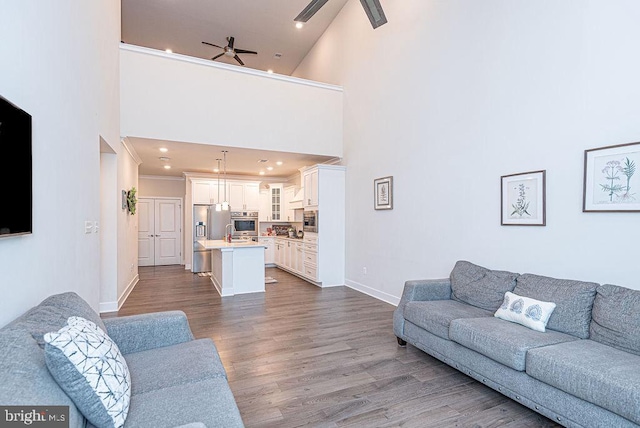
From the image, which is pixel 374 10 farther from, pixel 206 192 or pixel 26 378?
pixel 206 192

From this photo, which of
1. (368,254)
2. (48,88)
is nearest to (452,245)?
(368,254)

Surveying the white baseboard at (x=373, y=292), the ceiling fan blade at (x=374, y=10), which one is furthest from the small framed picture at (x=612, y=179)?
the white baseboard at (x=373, y=292)

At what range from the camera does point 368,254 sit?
18.5ft

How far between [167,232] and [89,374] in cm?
915

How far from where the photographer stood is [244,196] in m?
8.88

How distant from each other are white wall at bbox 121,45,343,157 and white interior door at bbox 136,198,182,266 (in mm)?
4999

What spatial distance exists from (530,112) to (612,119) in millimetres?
673

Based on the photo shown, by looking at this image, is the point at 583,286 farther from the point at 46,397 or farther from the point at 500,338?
the point at 46,397

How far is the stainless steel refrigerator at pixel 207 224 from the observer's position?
8.17m

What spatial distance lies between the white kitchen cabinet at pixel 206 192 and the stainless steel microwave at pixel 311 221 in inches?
116

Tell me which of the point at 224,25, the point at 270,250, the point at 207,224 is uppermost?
the point at 224,25

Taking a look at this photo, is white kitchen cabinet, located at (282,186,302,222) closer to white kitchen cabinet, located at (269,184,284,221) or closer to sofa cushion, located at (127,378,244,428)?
white kitchen cabinet, located at (269,184,284,221)

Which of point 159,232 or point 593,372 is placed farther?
point 159,232

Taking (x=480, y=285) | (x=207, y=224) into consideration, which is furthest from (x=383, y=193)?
(x=207, y=224)
